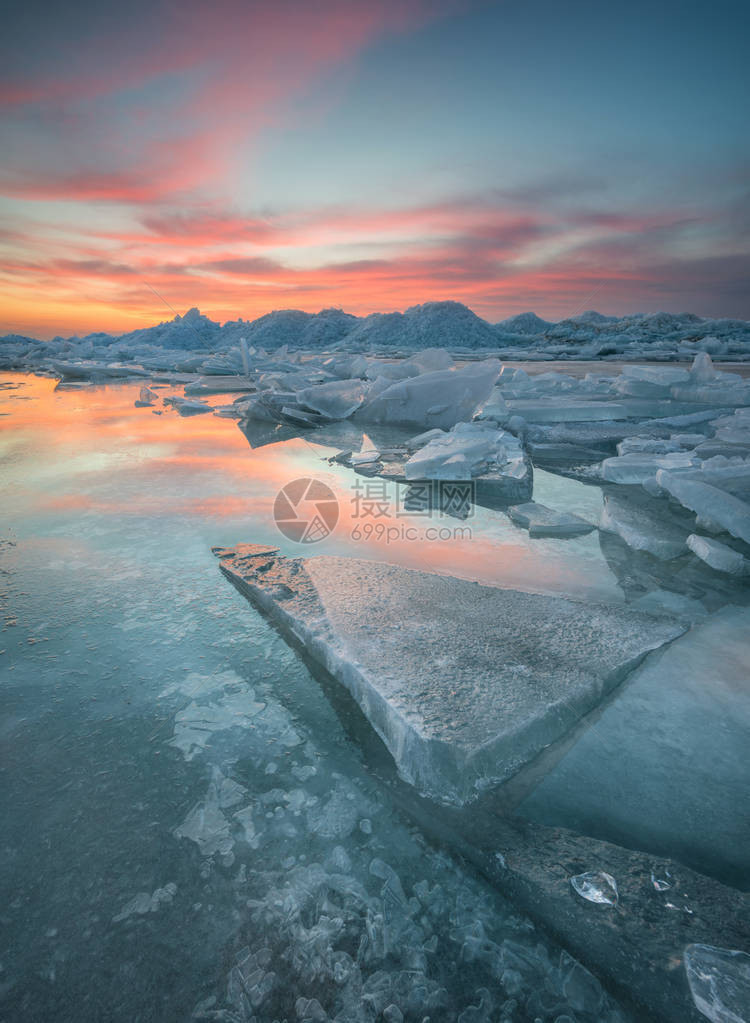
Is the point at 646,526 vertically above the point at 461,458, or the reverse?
the point at 461,458

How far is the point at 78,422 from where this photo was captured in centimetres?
518

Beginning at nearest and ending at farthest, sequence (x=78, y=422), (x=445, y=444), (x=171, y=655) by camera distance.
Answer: (x=171, y=655) → (x=445, y=444) → (x=78, y=422)

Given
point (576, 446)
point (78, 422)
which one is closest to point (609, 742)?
point (576, 446)

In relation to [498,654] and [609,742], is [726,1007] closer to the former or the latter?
[609,742]

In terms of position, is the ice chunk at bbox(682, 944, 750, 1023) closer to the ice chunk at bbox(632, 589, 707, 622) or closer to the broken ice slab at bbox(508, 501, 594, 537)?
the ice chunk at bbox(632, 589, 707, 622)

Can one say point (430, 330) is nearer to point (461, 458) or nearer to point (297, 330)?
point (297, 330)

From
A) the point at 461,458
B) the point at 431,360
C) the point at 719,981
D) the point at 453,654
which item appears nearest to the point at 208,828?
the point at 453,654

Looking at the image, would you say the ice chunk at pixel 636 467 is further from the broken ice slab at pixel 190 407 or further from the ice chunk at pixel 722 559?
the broken ice slab at pixel 190 407

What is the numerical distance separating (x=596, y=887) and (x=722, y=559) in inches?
58.3

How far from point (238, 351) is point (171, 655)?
12201 mm

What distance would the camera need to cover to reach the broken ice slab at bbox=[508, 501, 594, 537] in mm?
2135

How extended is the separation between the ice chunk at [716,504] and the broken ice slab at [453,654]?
934 millimetres

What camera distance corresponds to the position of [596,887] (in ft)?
2.34

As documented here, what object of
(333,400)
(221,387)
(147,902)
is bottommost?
(147,902)
